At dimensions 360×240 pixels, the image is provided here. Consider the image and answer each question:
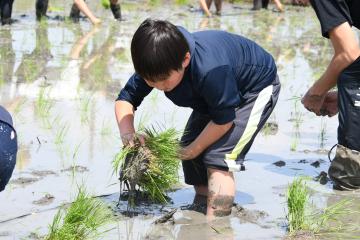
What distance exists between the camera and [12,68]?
25.1 feet

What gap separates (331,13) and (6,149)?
1964mm

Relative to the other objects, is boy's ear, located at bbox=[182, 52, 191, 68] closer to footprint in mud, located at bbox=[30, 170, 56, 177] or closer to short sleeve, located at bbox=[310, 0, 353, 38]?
short sleeve, located at bbox=[310, 0, 353, 38]

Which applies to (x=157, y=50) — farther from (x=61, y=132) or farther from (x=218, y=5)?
(x=218, y=5)

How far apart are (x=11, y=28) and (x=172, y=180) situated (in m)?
7.49

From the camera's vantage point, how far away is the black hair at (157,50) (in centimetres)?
334

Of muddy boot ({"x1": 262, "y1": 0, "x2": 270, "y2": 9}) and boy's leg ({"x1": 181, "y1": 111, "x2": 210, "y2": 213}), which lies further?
muddy boot ({"x1": 262, "y1": 0, "x2": 270, "y2": 9})

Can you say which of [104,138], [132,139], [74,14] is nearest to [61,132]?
[104,138]

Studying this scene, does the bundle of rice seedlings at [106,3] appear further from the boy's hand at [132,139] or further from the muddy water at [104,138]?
the boy's hand at [132,139]

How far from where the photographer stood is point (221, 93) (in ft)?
11.6

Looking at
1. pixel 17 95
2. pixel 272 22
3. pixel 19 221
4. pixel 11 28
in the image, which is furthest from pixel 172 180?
pixel 272 22

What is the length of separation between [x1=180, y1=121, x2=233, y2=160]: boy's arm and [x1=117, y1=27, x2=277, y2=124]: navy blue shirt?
0.05 metres

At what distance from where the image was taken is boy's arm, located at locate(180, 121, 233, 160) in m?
3.70

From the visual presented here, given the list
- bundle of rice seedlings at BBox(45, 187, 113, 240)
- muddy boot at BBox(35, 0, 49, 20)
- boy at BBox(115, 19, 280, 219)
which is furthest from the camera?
muddy boot at BBox(35, 0, 49, 20)

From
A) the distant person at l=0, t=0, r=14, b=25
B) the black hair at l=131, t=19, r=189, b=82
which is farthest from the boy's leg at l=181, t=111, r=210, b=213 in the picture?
the distant person at l=0, t=0, r=14, b=25
